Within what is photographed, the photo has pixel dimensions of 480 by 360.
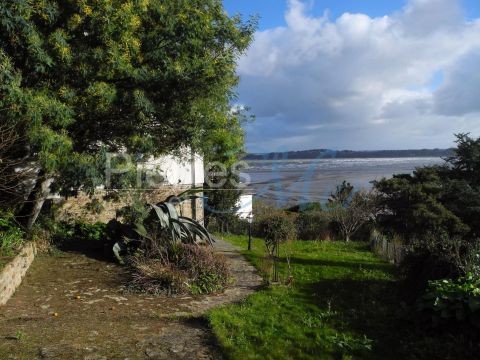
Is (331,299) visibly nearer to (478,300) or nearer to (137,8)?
(478,300)

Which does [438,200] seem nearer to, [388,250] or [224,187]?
[388,250]

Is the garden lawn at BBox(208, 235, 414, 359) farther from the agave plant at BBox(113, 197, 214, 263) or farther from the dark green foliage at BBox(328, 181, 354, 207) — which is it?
the dark green foliage at BBox(328, 181, 354, 207)

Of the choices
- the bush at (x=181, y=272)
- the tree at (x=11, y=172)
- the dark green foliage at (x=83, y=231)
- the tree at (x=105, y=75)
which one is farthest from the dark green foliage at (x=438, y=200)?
the tree at (x=11, y=172)

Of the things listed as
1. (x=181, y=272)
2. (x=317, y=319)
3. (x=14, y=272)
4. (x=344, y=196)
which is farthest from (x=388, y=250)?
(x=344, y=196)

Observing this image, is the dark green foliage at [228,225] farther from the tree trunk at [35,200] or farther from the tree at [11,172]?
the tree trunk at [35,200]

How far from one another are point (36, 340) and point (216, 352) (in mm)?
2123

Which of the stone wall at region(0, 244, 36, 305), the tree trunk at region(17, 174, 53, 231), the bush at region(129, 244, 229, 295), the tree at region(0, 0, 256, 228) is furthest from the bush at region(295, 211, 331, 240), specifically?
the stone wall at region(0, 244, 36, 305)

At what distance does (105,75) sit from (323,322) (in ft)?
19.2

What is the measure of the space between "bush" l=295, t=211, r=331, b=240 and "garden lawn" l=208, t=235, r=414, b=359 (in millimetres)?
10292

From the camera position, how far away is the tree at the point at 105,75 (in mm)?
7164

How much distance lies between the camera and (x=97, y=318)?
6.13 metres

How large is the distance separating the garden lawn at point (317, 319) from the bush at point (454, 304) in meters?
0.59

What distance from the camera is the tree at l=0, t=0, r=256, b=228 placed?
7164 millimetres

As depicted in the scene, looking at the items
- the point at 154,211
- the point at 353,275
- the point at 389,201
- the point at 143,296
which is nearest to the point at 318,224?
the point at 389,201
